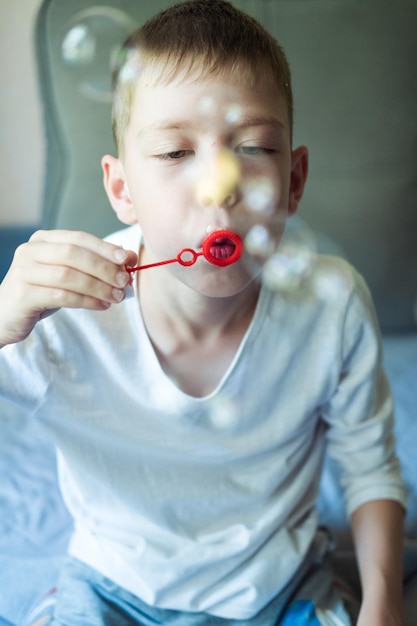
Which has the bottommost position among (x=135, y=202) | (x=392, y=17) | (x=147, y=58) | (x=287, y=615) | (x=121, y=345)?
(x=287, y=615)

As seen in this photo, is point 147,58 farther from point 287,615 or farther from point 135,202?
point 287,615

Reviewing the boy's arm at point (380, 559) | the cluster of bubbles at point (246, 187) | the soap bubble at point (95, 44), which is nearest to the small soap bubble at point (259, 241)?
the cluster of bubbles at point (246, 187)

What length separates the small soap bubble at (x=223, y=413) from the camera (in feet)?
2.56

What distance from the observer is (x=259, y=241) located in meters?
0.71

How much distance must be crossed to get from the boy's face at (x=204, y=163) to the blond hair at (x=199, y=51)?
1cm

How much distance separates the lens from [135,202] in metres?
0.72

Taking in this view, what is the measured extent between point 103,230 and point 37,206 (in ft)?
0.43

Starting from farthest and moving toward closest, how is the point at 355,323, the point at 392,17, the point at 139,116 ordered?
1. the point at 392,17
2. the point at 355,323
3. the point at 139,116

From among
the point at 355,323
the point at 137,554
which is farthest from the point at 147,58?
the point at 137,554

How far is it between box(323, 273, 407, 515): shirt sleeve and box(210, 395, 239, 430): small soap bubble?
0.42 ft

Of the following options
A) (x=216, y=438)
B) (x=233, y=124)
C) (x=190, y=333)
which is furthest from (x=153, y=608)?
(x=233, y=124)

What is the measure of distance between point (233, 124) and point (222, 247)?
11 cm

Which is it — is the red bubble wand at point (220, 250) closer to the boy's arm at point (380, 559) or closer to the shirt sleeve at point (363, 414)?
the shirt sleeve at point (363, 414)

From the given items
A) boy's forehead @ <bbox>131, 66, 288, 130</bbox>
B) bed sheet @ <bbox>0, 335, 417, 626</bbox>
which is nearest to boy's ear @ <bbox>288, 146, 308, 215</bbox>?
boy's forehead @ <bbox>131, 66, 288, 130</bbox>
